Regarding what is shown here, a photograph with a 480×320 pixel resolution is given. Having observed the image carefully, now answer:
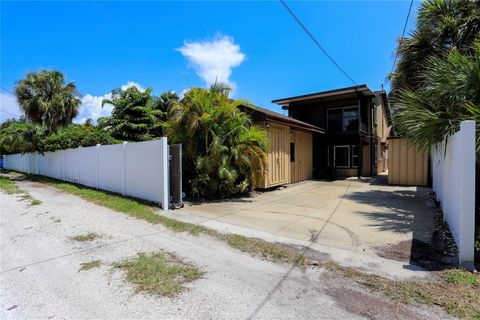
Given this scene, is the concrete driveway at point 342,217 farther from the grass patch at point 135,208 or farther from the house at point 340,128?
the house at point 340,128

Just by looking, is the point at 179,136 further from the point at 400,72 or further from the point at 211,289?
the point at 400,72

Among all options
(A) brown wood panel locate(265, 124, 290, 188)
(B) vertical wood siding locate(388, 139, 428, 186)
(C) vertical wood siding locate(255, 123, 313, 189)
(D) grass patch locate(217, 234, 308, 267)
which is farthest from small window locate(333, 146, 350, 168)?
(D) grass patch locate(217, 234, 308, 267)

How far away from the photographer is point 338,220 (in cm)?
712

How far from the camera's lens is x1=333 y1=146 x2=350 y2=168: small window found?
1900 cm

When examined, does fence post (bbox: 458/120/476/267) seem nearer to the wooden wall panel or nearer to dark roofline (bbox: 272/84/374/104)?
the wooden wall panel

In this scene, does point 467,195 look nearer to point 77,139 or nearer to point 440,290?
point 440,290

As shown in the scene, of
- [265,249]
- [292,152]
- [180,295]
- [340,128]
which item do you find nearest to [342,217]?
[265,249]

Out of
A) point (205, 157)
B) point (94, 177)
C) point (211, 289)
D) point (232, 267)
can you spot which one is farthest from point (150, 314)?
point (94, 177)

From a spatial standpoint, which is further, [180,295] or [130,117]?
[130,117]

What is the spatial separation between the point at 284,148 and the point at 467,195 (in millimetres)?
9850

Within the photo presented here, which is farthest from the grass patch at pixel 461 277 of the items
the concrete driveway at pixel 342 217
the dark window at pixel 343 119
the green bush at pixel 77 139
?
the dark window at pixel 343 119

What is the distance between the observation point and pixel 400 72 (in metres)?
9.89

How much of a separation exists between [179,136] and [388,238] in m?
7.06

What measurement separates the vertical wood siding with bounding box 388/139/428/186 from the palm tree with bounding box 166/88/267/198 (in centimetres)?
733
